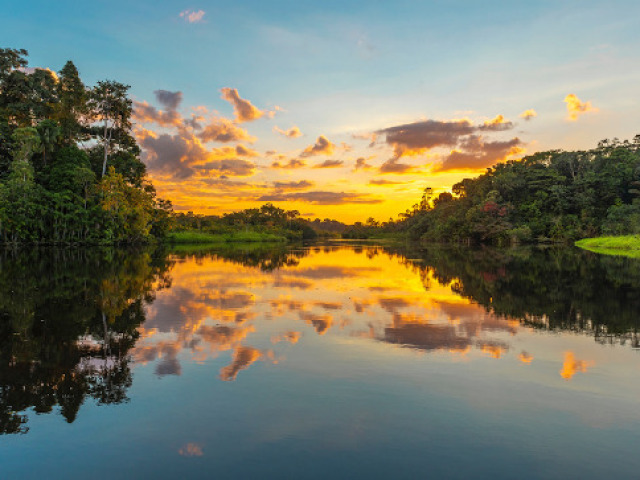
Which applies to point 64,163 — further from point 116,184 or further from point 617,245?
point 617,245

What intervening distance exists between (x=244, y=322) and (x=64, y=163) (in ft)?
151

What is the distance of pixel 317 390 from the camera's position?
6297 millimetres

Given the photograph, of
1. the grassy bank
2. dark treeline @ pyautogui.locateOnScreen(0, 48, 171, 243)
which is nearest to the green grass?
dark treeline @ pyautogui.locateOnScreen(0, 48, 171, 243)

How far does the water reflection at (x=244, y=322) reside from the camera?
23.2 ft

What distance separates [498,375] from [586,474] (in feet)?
9.50

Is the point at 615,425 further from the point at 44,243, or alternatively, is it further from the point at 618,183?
the point at 618,183

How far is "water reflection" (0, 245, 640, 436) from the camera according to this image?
707cm

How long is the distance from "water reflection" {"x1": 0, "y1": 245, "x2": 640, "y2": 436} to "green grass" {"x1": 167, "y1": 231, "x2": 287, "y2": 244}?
5541 centimetres

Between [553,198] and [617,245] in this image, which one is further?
[553,198]

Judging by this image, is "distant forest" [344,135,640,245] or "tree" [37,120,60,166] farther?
"distant forest" [344,135,640,245]

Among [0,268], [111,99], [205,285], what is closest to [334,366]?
[205,285]

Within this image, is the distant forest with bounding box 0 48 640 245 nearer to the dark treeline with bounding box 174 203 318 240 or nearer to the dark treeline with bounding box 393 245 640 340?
the dark treeline with bounding box 174 203 318 240

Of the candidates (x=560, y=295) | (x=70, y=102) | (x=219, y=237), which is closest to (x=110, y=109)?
(x=70, y=102)

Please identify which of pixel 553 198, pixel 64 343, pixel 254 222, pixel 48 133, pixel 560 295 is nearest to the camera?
pixel 64 343
